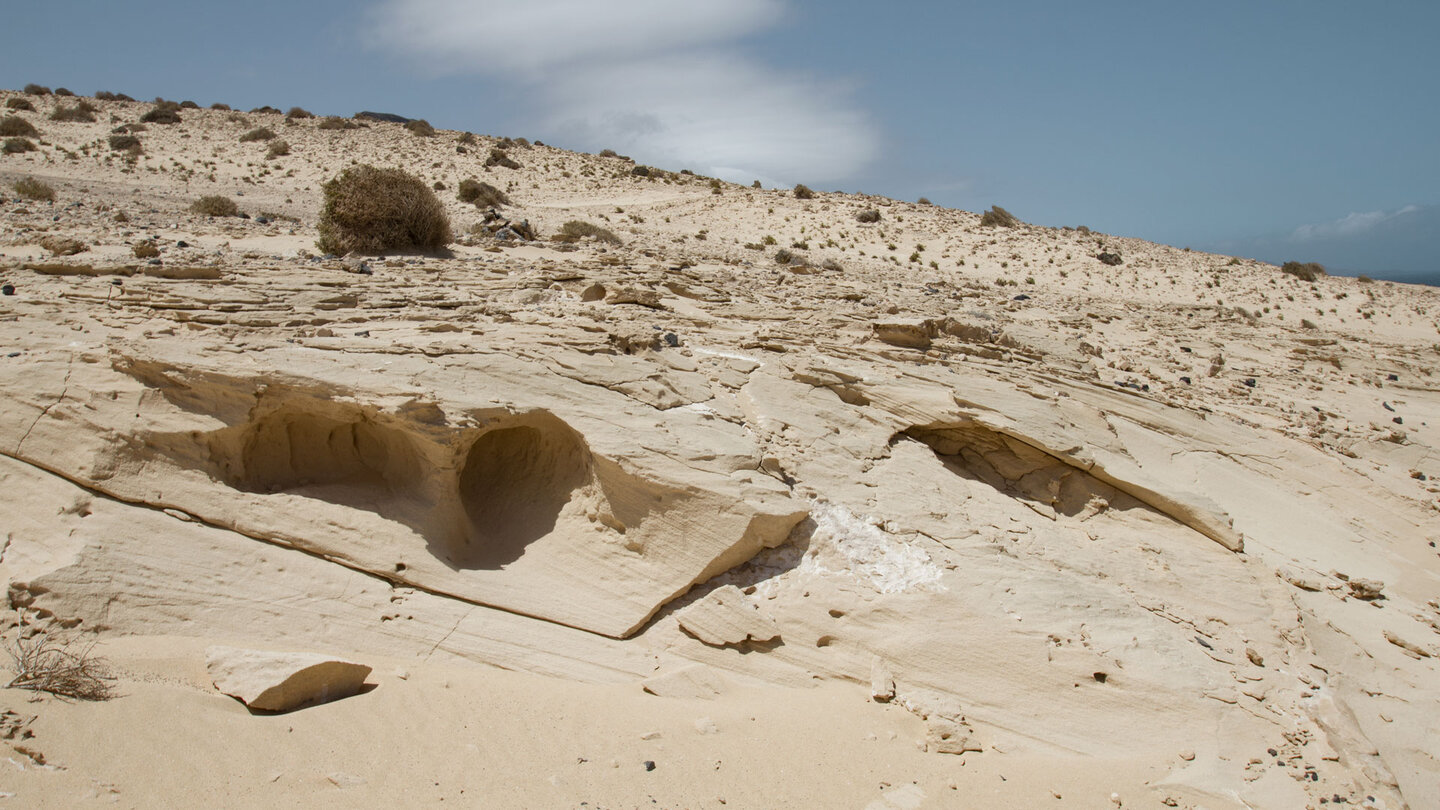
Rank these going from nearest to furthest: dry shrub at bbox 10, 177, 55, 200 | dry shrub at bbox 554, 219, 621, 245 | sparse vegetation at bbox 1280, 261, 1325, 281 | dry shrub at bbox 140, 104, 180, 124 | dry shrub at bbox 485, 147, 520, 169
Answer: dry shrub at bbox 10, 177, 55, 200 < dry shrub at bbox 554, 219, 621, 245 < sparse vegetation at bbox 1280, 261, 1325, 281 < dry shrub at bbox 140, 104, 180, 124 < dry shrub at bbox 485, 147, 520, 169

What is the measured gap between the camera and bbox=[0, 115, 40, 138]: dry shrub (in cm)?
2477

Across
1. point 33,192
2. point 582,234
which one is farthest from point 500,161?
point 33,192

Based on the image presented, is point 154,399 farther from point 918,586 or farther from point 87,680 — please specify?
point 918,586

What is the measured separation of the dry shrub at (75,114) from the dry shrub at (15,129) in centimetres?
330

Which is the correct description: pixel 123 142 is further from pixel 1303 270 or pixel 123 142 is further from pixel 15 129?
pixel 1303 270

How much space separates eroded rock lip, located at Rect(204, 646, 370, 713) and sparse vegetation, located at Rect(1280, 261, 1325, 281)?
2782 centimetres

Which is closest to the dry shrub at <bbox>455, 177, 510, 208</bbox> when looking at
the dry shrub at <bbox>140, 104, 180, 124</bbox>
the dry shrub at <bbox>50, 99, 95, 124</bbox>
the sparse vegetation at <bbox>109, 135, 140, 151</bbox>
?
the sparse vegetation at <bbox>109, 135, 140, 151</bbox>

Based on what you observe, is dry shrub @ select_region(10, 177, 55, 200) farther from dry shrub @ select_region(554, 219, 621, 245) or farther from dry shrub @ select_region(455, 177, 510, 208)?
dry shrub @ select_region(455, 177, 510, 208)

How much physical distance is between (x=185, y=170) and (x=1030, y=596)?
94.4 feet

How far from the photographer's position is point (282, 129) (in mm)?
32406

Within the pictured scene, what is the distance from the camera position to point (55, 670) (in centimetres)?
341

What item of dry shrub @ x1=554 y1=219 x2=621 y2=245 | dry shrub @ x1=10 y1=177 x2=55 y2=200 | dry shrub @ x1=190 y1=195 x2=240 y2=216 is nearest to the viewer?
dry shrub @ x1=10 y1=177 x2=55 y2=200

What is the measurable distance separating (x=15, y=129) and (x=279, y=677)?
106ft

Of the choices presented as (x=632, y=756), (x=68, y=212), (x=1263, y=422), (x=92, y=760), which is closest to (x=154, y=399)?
(x=92, y=760)
